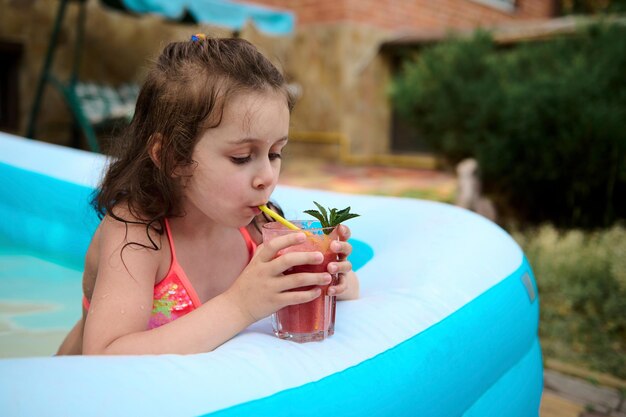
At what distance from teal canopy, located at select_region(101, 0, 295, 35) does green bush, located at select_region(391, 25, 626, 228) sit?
7.77 ft

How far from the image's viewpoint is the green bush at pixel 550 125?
4.50 meters

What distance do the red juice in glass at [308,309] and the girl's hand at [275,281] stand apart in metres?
0.02

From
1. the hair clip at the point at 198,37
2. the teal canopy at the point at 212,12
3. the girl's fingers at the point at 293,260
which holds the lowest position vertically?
the girl's fingers at the point at 293,260

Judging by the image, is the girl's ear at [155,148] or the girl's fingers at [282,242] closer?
the girl's fingers at [282,242]

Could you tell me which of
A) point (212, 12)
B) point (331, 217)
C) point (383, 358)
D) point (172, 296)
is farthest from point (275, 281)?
point (212, 12)

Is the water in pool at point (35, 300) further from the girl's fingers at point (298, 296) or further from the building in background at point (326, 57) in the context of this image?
the building in background at point (326, 57)

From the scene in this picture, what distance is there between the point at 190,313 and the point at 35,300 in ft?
7.63

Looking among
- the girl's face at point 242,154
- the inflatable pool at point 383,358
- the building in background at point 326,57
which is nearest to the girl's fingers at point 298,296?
the inflatable pool at point 383,358

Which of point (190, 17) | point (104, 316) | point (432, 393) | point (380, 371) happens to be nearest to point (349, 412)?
point (380, 371)

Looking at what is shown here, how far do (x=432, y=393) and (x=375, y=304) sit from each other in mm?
252

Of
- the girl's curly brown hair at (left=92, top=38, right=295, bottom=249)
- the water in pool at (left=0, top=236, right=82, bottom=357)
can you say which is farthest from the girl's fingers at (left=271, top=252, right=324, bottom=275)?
the water in pool at (left=0, top=236, right=82, bottom=357)

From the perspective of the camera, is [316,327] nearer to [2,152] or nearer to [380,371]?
[380,371]

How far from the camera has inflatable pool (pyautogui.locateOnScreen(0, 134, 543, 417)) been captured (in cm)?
101

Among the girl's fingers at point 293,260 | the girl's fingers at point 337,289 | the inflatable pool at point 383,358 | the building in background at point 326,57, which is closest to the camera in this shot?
the inflatable pool at point 383,358
